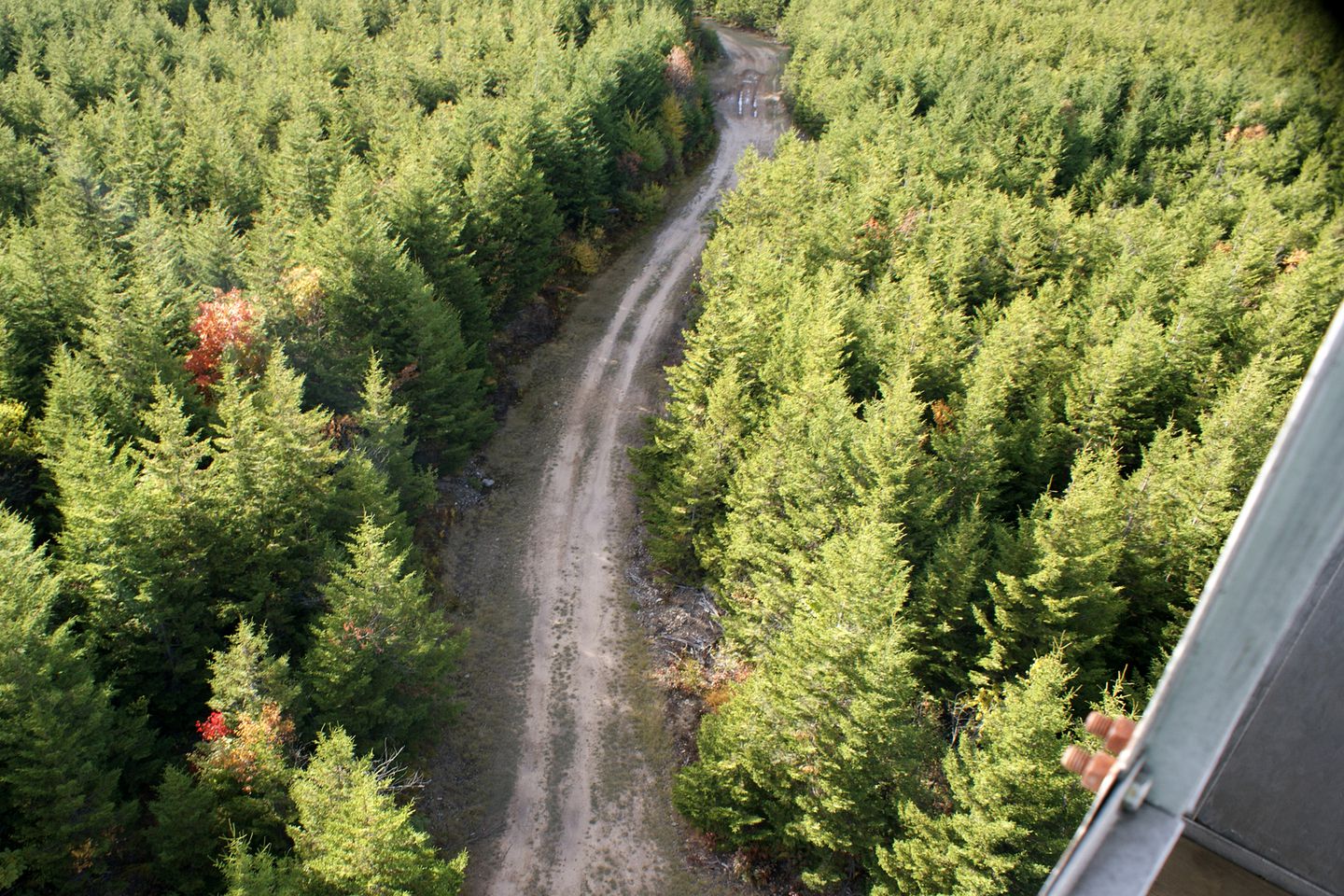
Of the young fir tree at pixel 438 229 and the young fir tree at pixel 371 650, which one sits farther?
the young fir tree at pixel 438 229

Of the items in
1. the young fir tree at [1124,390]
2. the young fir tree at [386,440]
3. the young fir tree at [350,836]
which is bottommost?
the young fir tree at [350,836]

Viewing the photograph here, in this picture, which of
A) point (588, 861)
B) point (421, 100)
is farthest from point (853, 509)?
point (421, 100)

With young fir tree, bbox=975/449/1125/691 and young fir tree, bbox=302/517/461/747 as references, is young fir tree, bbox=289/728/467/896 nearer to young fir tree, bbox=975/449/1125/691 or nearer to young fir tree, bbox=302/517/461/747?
young fir tree, bbox=302/517/461/747

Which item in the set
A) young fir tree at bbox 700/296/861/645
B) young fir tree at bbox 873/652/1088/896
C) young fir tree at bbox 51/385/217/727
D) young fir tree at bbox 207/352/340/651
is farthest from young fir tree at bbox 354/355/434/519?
Result: young fir tree at bbox 873/652/1088/896

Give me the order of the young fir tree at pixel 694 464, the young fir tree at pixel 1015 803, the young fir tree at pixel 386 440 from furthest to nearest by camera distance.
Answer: the young fir tree at pixel 694 464 < the young fir tree at pixel 386 440 < the young fir tree at pixel 1015 803

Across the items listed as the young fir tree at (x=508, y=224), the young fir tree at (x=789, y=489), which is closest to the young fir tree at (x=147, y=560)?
the young fir tree at (x=789, y=489)

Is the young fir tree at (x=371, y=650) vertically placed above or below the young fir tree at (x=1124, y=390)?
below

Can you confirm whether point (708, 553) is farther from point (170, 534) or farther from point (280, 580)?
point (170, 534)

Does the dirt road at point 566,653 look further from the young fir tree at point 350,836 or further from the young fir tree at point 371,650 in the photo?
the young fir tree at point 350,836
